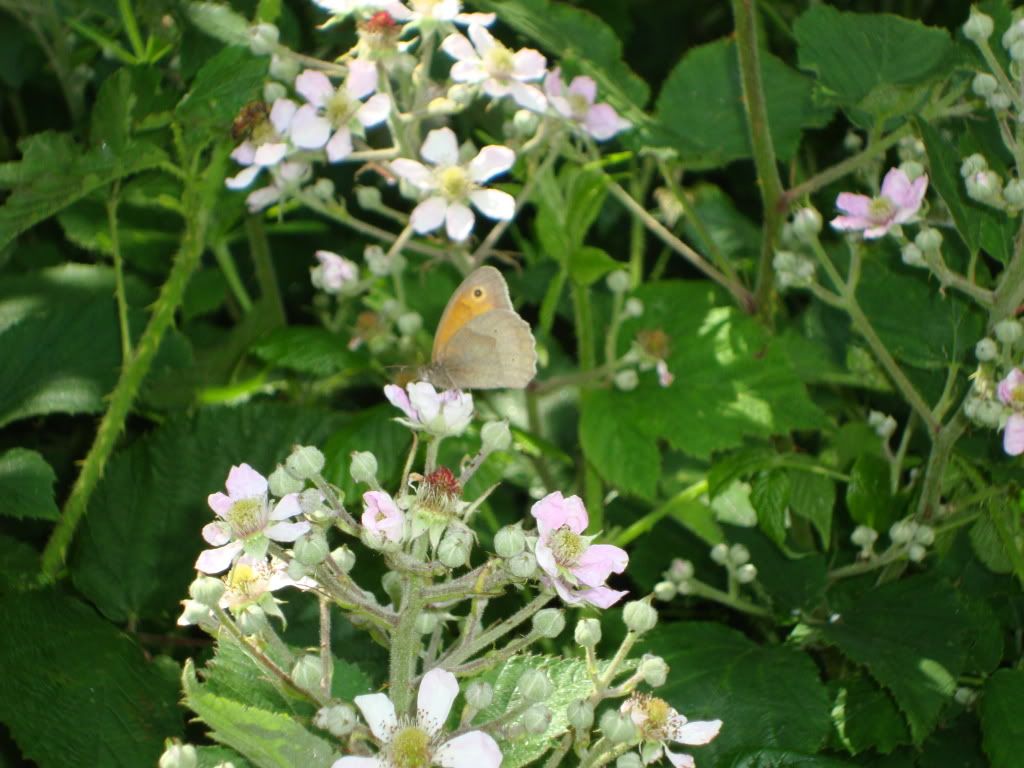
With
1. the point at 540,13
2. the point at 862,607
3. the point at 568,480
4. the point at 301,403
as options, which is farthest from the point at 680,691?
the point at 540,13

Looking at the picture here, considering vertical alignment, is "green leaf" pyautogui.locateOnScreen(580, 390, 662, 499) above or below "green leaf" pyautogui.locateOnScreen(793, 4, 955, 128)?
below

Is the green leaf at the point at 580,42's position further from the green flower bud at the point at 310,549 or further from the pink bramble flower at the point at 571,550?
the green flower bud at the point at 310,549

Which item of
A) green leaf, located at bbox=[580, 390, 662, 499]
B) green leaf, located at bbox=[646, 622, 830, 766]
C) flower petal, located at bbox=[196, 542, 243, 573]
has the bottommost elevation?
green leaf, located at bbox=[646, 622, 830, 766]

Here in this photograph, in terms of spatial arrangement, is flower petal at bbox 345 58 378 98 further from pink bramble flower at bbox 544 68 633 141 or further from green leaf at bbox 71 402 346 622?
green leaf at bbox 71 402 346 622

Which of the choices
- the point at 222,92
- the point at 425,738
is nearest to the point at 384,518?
the point at 425,738

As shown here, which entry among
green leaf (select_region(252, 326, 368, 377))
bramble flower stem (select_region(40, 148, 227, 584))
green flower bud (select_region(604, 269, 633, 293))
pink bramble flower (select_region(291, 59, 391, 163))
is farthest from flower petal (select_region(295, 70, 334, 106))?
green flower bud (select_region(604, 269, 633, 293))

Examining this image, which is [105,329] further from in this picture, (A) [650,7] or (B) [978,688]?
(A) [650,7]

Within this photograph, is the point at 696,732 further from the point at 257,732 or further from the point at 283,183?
the point at 283,183
